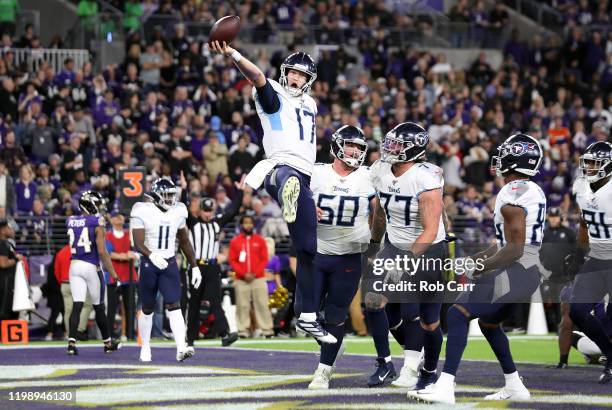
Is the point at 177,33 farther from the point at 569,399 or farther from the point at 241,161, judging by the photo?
the point at 569,399

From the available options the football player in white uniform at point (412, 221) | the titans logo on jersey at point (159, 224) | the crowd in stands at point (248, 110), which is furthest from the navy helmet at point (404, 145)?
the crowd in stands at point (248, 110)

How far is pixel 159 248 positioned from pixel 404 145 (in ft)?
15.2

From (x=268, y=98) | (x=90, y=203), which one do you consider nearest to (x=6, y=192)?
(x=90, y=203)

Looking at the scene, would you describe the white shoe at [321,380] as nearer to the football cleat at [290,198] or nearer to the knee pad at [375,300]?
the knee pad at [375,300]

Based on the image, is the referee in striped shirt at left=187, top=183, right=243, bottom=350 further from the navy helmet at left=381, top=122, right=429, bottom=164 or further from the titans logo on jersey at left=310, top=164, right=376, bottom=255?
the navy helmet at left=381, top=122, right=429, bottom=164

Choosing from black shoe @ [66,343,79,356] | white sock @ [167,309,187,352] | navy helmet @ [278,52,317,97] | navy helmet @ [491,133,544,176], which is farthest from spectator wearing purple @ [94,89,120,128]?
navy helmet @ [491,133,544,176]

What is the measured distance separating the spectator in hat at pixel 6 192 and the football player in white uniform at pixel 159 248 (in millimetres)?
4976

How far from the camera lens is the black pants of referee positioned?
51.9ft

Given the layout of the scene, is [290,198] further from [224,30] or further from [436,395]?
[436,395]

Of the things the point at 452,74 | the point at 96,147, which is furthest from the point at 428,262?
the point at 452,74

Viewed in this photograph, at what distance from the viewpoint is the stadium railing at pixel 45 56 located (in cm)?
2178

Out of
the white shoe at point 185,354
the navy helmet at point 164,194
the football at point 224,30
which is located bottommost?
the white shoe at point 185,354

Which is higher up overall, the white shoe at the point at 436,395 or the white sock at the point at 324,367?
the white shoe at the point at 436,395

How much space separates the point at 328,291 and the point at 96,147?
10578 millimetres
